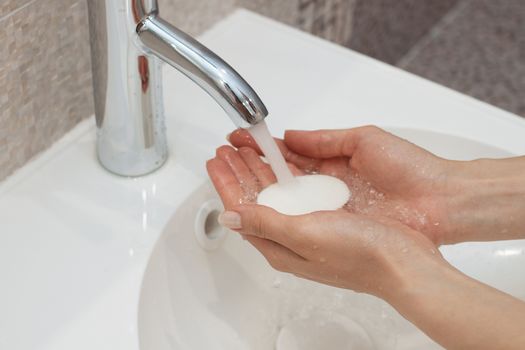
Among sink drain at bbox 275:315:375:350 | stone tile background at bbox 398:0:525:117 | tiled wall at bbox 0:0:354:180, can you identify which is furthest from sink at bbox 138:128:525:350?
stone tile background at bbox 398:0:525:117

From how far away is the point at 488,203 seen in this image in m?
0.63

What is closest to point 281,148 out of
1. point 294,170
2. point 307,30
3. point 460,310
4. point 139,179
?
point 294,170

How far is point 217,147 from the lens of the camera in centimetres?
68

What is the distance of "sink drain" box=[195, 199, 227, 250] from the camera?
65 cm

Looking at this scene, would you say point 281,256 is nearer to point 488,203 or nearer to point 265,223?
point 265,223

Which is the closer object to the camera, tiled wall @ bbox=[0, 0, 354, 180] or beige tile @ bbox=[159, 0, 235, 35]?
tiled wall @ bbox=[0, 0, 354, 180]

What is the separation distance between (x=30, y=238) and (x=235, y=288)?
19cm

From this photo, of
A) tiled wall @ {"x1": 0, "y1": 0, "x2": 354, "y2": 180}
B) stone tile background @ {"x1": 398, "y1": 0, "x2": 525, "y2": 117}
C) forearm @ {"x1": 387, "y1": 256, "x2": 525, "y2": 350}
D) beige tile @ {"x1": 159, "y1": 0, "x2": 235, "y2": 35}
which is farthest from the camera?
stone tile background @ {"x1": 398, "y1": 0, "x2": 525, "y2": 117}

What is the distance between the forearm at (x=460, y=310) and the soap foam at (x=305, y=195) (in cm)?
11

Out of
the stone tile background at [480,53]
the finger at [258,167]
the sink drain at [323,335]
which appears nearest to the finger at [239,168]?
the finger at [258,167]

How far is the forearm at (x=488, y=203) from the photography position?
0.62m

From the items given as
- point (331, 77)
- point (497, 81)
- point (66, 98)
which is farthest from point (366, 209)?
point (497, 81)

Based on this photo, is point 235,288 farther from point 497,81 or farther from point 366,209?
point 497,81

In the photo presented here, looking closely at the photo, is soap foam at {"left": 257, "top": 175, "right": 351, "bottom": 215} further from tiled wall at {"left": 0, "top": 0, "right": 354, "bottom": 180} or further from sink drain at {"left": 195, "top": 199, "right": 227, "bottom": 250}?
tiled wall at {"left": 0, "top": 0, "right": 354, "bottom": 180}
